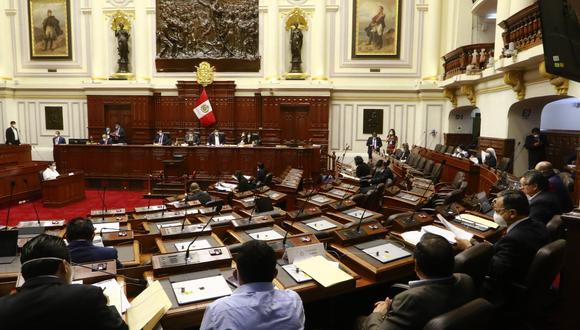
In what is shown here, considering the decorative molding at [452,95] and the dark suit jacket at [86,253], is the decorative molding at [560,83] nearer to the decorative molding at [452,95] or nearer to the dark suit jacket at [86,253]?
the decorative molding at [452,95]

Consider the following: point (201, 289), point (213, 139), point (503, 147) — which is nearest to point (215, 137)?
point (213, 139)

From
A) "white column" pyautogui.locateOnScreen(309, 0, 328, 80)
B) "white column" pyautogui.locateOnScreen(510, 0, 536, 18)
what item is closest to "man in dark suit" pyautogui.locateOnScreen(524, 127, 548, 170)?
"white column" pyautogui.locateOnScreen(510, 0, 536, 18)

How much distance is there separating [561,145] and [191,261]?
1053 centimetres

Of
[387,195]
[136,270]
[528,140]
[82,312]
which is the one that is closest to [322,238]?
[136,270]

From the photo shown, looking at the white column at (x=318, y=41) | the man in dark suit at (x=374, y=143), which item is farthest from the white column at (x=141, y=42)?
the man in dark suit at (x=374, y=143)

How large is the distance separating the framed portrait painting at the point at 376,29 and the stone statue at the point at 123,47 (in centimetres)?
795

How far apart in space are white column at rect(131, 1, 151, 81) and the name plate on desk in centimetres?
1277

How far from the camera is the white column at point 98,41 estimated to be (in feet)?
46.3

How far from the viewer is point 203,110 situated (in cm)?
1366

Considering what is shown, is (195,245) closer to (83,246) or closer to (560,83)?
(83,246)

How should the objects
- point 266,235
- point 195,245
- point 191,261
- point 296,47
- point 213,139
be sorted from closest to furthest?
point 191,261 → point 195,245 → point 266,235 → point 213,139 → point 296,47

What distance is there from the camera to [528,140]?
27.9ft

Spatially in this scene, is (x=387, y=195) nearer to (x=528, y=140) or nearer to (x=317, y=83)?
(x=528, y=140)

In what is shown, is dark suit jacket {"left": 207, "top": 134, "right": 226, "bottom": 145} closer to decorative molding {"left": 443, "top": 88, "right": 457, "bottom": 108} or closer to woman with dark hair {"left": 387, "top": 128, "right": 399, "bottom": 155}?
woman with dark hair {"left": 387, "top": 128, "right": 399, "bottom": 155}
